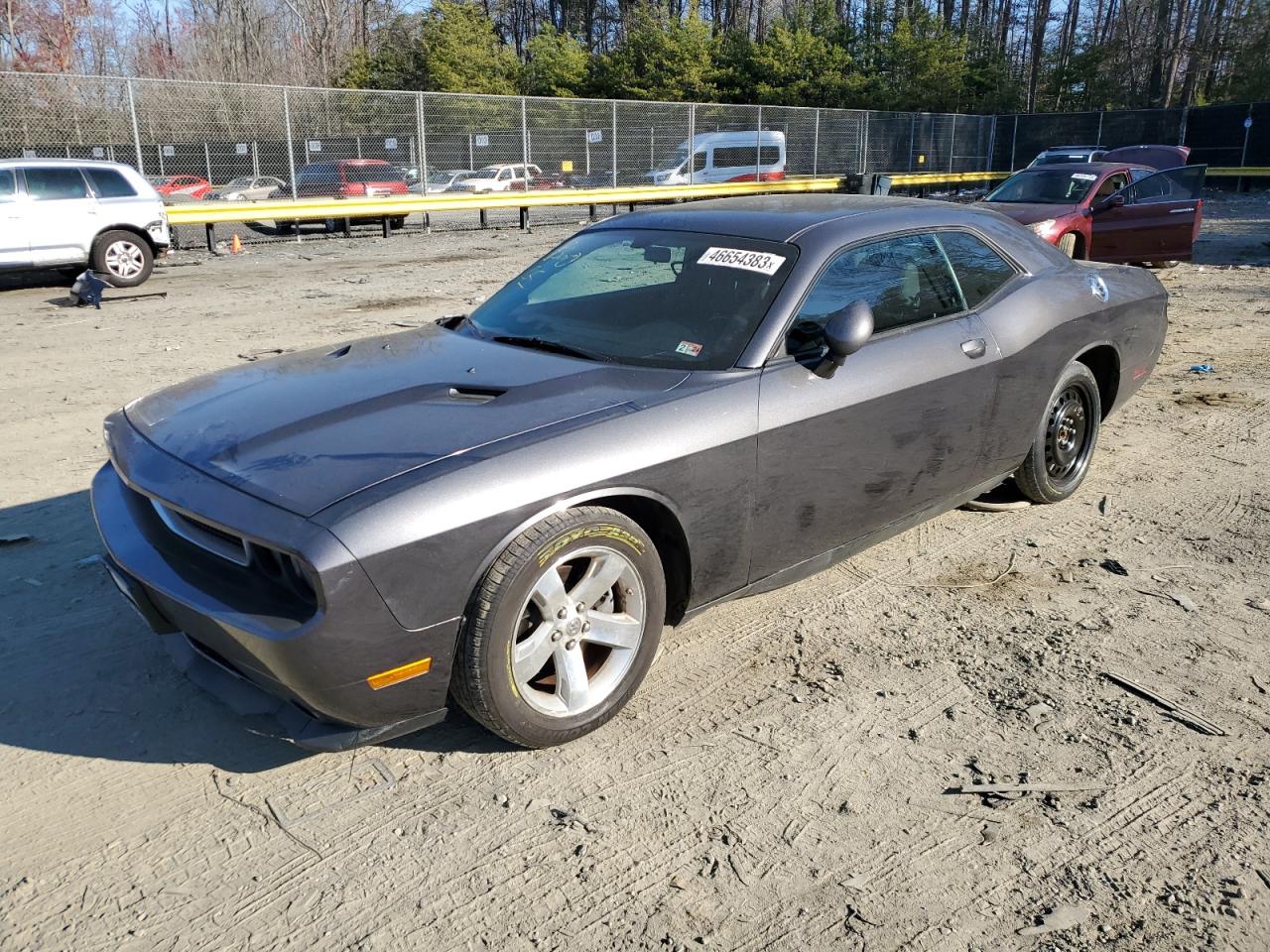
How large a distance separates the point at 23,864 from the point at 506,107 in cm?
2128

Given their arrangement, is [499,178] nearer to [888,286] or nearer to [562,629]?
[888,286]

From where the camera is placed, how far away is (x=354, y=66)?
151ft

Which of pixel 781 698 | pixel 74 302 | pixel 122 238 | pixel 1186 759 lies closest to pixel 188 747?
pixel 781 698

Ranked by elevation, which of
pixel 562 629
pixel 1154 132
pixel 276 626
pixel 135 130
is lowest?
pixel 562 629

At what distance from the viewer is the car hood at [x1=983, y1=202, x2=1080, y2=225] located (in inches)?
467

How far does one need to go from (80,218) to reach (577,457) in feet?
40.9

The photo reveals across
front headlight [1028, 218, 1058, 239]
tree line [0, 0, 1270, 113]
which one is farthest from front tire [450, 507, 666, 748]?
tree line [0, 0, 1270, 113]

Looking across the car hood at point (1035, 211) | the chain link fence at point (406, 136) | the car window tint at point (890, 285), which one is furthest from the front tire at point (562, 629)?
the chain link fence at point (406, 136)

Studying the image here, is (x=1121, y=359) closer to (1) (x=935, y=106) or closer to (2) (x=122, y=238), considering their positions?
(2) (x=122, y=238)

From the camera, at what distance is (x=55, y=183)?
41.3 ft

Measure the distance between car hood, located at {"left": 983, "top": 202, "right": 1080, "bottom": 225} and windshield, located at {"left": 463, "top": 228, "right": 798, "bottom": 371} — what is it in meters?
9.11

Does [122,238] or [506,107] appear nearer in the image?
[122,238]

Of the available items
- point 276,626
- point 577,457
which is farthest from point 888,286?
point 276,626

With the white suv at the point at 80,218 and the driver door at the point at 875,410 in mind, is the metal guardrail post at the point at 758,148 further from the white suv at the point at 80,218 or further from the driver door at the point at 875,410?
the driver door at the point at 875,410
